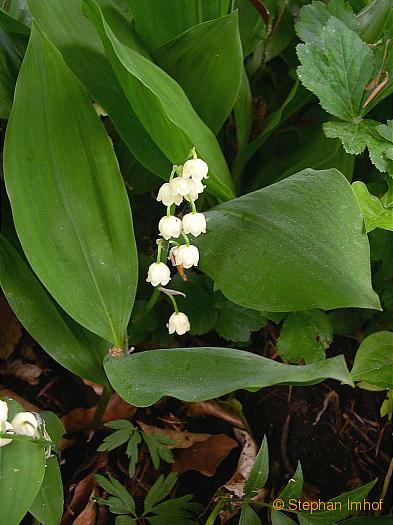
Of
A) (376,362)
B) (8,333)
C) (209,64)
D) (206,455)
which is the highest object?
(209,64)

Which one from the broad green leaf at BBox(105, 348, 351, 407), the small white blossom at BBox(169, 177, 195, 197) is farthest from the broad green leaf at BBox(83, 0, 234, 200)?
the broad green leaf at BBox(105, 348, 351, 407)

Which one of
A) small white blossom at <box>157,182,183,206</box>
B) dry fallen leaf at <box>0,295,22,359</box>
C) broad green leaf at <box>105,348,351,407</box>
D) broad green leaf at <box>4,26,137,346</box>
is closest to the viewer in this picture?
broad green leaf at <box>105,348,351,407</box>

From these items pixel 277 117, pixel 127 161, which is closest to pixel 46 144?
pixel 127 161

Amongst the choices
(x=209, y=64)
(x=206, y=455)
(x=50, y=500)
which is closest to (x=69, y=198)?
(x=209, y=64)

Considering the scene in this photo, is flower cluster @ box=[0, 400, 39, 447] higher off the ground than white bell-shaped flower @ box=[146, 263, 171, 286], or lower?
lower

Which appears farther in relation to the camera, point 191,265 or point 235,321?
point 235,321

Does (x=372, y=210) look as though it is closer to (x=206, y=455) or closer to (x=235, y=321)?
(x=235, y=321)

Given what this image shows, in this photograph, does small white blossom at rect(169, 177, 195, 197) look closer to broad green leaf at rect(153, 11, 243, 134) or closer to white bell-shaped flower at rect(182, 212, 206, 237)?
white bell-shaped flower at rect(182, 212, 206, 237)

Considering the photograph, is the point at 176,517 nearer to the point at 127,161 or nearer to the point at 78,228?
the point at 78,228
